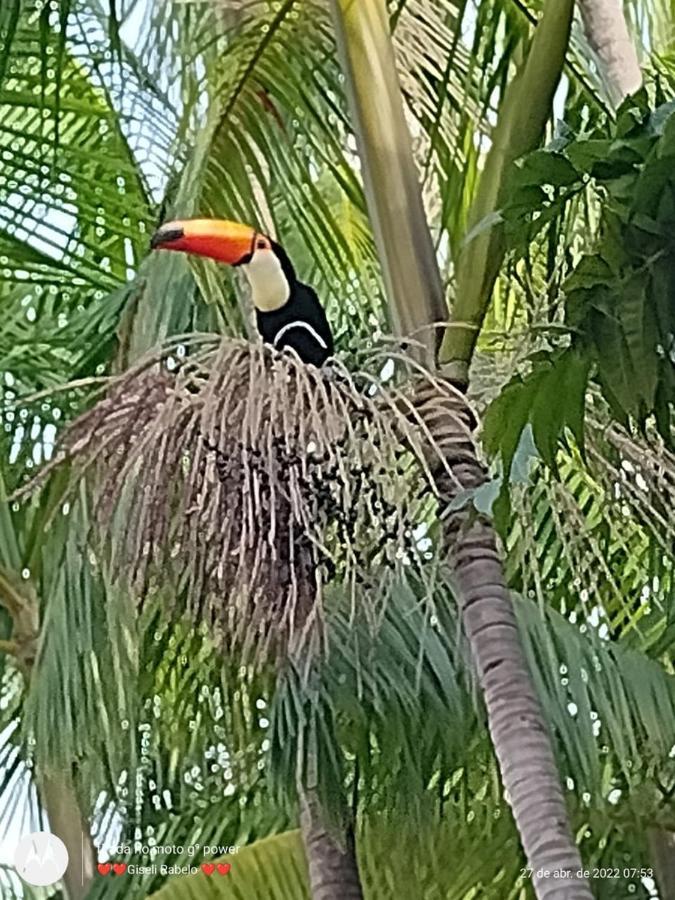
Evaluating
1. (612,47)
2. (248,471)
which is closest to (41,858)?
(248,471)

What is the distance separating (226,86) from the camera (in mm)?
1139

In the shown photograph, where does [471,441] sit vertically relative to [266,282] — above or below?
below

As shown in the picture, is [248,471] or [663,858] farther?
[663,858]

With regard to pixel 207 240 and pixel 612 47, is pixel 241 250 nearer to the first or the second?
pixel 207 240

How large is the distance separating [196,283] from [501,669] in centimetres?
44

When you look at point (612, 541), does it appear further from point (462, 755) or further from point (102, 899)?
point (102, 899)

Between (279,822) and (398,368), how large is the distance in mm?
388

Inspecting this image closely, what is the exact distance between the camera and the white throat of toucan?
3.52 feet

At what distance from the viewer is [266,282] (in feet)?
3.53

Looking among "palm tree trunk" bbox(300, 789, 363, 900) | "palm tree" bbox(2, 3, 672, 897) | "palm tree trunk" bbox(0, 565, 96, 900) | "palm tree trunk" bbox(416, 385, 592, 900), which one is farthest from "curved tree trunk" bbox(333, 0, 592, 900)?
"palm tree trunk" bbox(0, 565, 96, 900)

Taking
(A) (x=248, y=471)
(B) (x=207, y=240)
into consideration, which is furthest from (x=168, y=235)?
(A) (x=248, y=471)

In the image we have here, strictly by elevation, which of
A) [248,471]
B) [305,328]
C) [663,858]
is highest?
[305,328]

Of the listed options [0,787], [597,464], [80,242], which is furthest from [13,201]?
[597,464]

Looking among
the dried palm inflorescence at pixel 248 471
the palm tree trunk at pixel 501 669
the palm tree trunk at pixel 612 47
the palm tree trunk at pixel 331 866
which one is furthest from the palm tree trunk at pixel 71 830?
the palm tree trunk at pixel 612 47
